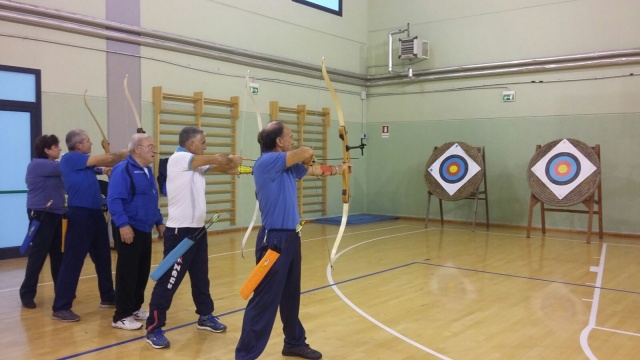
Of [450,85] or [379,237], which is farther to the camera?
[450,85]

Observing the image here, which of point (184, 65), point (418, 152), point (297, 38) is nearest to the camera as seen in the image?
point (184, 65)

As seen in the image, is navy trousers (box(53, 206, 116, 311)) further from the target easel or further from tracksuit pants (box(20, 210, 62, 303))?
the target easel

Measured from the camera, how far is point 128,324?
10.4 feet

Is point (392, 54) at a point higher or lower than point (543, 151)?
higher

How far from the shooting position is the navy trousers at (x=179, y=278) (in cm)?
287

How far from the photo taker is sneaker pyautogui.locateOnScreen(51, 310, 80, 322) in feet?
10.9

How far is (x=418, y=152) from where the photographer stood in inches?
362

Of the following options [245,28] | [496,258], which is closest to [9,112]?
[245,28]

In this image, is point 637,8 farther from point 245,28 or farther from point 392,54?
point 245,28

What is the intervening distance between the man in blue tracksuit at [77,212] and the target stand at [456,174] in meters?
5.67

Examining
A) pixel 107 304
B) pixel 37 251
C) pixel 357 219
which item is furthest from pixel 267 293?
pixel 357 219

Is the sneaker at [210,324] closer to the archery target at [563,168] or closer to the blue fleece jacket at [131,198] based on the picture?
the blue fleece jacket at [131,198]

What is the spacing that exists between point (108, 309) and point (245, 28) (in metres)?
5.08

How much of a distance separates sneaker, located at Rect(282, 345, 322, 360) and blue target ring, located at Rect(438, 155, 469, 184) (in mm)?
5866
